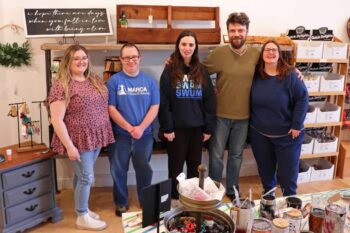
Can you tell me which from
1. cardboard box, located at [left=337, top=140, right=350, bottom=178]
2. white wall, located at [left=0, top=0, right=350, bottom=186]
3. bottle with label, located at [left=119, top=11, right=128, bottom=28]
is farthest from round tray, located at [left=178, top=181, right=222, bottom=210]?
cardboard box, located at [left=337, top=140, right=350, bottom=178]

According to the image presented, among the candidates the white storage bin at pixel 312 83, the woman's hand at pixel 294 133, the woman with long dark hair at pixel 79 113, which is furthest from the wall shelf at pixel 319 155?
the woman with long dark hair at pixel 79 113

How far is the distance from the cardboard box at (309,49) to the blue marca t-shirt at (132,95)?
140cm

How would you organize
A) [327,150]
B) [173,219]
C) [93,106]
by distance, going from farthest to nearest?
[327,150], [93,106], [173,219]

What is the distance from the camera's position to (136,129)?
2621 millimetres

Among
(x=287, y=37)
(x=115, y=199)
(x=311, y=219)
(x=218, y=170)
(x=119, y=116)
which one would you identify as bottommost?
(x=115, y=199)

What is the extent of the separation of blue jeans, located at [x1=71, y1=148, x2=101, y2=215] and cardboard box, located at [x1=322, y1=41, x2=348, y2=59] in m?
2.21

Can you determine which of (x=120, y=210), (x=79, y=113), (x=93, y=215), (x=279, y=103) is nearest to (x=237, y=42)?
(x=279, y=103)

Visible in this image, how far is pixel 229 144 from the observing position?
2.97m

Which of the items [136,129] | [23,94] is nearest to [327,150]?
[136,129]

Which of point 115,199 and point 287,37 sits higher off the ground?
point 287,37

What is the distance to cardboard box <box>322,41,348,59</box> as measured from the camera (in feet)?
10.8

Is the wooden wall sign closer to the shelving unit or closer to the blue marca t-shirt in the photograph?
the blue marca t-shirt

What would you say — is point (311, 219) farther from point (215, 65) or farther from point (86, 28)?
point (86, 28)

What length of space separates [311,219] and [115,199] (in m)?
1.72
